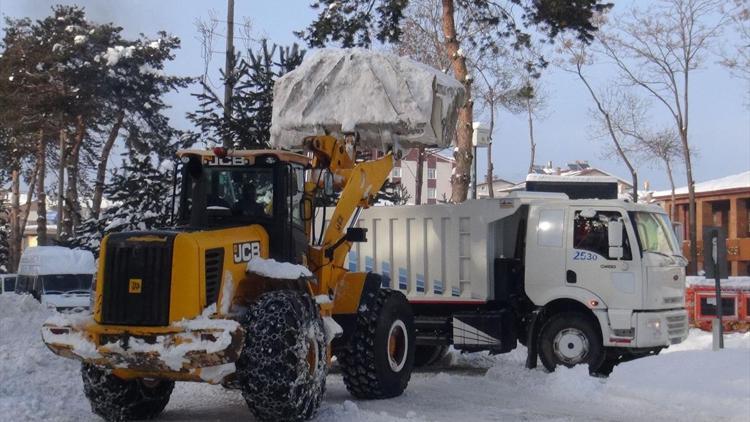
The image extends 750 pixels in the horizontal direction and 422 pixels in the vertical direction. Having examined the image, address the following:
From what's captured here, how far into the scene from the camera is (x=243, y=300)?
9.27 metres

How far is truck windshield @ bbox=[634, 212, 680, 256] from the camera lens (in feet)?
44.3

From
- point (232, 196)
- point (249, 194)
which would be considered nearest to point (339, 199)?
point (249, 194)

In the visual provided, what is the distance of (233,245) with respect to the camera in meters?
9.11

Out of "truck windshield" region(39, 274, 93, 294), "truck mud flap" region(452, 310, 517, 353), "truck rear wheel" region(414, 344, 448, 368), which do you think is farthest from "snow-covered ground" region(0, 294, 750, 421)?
"truck windshield" region(39, 274, 93, 294)

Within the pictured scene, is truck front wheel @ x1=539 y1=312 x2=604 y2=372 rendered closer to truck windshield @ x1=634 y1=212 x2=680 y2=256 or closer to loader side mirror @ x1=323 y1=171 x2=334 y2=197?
truck windshield @ x1=634 y1=212 x2=680 y2=256

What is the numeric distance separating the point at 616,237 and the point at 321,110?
4.56 m

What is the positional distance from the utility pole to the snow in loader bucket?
296 inches

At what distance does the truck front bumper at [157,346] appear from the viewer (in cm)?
816

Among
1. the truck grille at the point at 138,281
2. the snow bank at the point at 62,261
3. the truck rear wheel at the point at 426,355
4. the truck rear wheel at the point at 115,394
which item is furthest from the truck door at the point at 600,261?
the snow bank at the point at 62,261

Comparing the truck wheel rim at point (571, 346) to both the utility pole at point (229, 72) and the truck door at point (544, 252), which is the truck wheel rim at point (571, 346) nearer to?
the truck door at point (544, 252)

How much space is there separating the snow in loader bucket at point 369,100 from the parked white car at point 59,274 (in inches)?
578

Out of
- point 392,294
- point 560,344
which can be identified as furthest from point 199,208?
→ point 560,344

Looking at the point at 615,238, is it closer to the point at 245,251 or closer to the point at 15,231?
the point at 245,251

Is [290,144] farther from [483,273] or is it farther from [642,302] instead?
[642,302]
